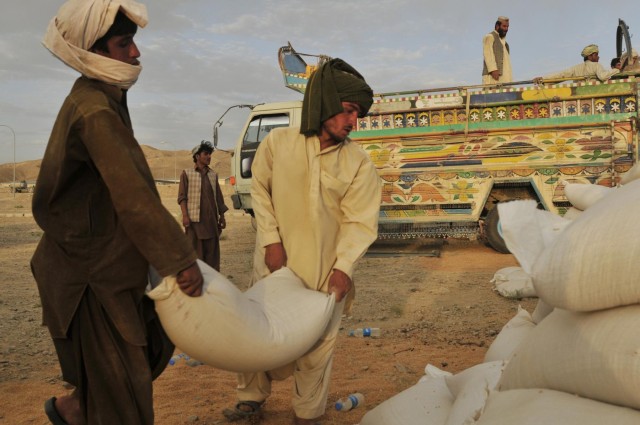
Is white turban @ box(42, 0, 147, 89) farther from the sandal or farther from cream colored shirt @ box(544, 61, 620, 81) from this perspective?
cream colored shirt @ box(544, 61, 620, 81)

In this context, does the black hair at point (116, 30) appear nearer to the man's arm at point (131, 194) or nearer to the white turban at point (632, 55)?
the man's arm at point (131, 194)

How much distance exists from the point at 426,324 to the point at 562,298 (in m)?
3.15

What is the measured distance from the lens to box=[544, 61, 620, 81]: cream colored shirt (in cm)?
750

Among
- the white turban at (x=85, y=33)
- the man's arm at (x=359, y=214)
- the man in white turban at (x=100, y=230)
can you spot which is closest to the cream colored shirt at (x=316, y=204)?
the man's arm at (x=359, y=214)

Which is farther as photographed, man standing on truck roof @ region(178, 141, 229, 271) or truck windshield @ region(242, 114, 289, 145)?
truck windshield @ region(242, 114, 289, 145)

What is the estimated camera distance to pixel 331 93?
2529 millimetres

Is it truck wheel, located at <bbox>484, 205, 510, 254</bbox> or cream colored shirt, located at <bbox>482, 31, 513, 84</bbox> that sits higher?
cream colored shirt, located at <bbox>482, 31, 513, 84</bbox>

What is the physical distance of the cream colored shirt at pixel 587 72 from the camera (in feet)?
24.6

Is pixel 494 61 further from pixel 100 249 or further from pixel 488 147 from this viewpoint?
pixel 100 249

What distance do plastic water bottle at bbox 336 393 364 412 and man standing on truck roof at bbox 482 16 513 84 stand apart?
606cm

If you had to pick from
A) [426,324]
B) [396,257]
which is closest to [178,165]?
A: [396,257]

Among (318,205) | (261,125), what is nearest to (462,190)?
(261,125)

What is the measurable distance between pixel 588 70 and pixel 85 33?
744 centimetres

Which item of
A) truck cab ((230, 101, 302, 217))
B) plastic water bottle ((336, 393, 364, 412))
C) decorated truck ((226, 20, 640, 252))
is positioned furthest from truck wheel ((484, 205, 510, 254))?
plastic water bottle ((336, 393, 364, 412))
